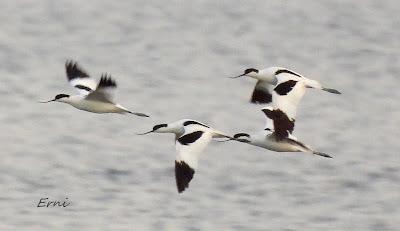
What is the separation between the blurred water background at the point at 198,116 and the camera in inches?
846

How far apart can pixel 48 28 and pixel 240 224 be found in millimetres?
10977

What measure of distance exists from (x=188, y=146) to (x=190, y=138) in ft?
0.77

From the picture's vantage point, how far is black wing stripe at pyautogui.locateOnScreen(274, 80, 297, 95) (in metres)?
18.8

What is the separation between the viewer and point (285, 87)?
19.0m

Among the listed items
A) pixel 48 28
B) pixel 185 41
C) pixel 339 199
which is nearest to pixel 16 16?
pixel 48 28

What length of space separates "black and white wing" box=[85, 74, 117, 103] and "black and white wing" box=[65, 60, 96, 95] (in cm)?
111

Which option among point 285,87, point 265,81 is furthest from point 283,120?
point 265,81

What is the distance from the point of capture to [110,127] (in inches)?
961

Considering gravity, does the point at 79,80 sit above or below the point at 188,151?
below

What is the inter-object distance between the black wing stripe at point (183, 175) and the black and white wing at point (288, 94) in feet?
4.38

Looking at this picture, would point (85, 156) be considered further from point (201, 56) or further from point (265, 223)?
point (201, 56)
